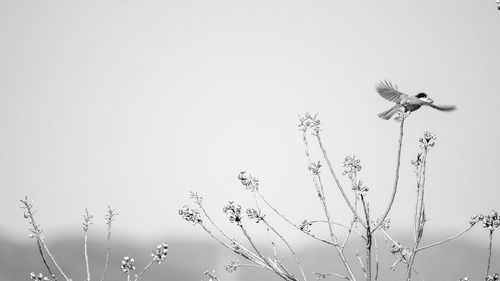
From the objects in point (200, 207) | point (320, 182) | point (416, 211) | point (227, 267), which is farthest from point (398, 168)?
point (227, 267)

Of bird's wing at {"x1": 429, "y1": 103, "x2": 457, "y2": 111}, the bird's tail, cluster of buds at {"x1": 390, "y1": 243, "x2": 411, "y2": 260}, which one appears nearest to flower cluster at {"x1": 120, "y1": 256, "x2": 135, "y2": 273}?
cluster of buds at {"x1": 390, "y1": 243, "x2": 411, "y2": 260}

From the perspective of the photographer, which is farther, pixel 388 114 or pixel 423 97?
pixel 388 114

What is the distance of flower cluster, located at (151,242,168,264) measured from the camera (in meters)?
5.54

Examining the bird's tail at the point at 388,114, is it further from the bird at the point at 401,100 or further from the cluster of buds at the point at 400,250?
the cluster of buds at the point at 400,250

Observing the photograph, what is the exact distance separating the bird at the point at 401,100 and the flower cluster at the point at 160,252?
141 inches

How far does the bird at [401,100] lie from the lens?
581 centimetres

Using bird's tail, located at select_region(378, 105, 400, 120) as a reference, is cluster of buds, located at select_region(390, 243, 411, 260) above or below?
below

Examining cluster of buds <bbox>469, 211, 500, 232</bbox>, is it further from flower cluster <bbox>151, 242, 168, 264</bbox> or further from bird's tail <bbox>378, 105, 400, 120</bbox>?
flower cluster <bbox>151, 242, 168, 264</bbox>

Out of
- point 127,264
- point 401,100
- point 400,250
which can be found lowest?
point 400,250

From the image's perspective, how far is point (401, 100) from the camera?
19.3 ft

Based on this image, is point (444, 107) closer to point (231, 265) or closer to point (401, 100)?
point (401, 100)

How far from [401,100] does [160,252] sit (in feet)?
12.7

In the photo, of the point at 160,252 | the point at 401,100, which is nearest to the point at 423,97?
the point at 401,100

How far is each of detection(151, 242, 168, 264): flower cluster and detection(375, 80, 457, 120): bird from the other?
11.8ft
